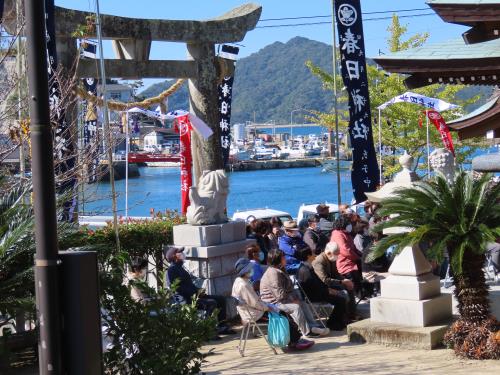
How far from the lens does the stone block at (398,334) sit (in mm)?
10812

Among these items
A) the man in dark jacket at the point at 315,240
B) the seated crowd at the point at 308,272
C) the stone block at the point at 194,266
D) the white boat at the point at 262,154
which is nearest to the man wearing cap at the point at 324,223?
the man in dark jacket at the point at 315,240

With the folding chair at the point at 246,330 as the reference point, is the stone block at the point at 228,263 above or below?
above

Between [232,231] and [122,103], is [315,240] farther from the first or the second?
[122,103]

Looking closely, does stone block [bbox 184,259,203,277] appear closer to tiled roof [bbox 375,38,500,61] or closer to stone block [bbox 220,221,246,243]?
stone block [bbox 220,221,246,243]

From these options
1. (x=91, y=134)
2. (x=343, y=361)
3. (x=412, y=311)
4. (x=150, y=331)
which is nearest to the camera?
(x=150, y=331)

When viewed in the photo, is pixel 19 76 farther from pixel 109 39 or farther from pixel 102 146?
pixel 109 39

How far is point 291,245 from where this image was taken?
1434 centimetres

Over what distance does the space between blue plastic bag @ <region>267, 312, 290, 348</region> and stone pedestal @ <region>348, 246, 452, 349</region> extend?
44.7 inches

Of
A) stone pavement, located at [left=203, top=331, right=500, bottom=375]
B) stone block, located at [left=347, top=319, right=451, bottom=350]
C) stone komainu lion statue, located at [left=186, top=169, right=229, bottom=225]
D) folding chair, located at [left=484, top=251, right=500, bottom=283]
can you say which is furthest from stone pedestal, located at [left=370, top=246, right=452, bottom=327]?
folding chair, located at [left=484, top=251, right=500, bottom=283]

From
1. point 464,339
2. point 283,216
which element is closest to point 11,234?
point 464,339

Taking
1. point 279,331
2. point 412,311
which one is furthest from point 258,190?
point 279,331

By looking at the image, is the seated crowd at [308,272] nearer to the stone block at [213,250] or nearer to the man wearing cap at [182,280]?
the stone block at [213,250]

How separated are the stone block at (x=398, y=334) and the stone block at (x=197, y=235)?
2.97 meters

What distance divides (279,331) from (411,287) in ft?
6.54
